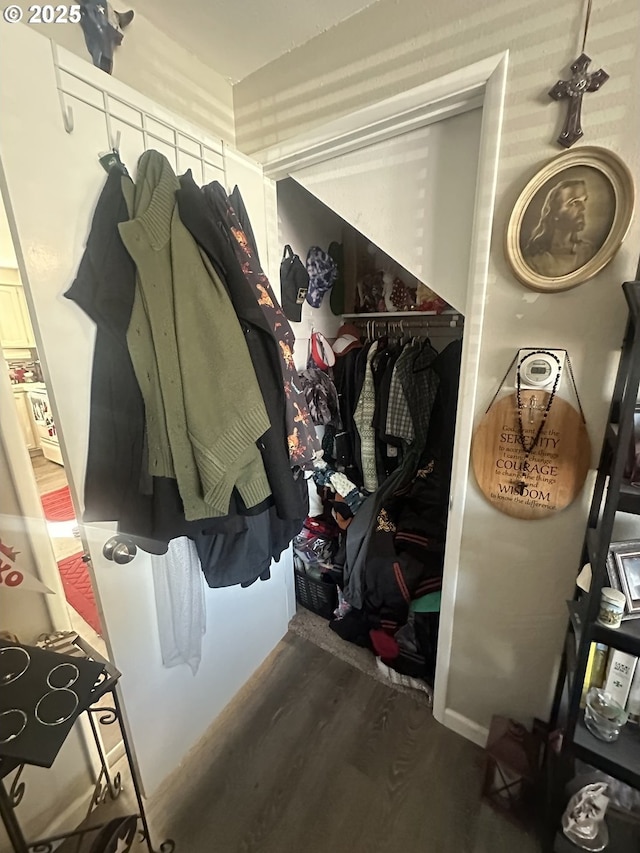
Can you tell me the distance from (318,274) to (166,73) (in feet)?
3.05

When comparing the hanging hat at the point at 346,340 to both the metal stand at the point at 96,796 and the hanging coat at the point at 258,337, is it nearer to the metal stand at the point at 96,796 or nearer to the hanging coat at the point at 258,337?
the hanging coat at the point at 258,337

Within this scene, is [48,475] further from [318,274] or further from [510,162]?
[510,162]

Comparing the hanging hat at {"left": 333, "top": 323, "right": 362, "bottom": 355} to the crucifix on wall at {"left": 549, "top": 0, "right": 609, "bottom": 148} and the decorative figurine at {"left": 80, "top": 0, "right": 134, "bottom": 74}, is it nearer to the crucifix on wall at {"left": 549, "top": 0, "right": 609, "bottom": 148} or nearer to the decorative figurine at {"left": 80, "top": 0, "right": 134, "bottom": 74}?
the crucifix on wall at {"left": 549, "top": 0, "right": 609, "bottom": 148}

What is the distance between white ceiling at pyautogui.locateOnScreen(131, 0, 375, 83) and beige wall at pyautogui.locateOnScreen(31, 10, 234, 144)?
3 centimetres

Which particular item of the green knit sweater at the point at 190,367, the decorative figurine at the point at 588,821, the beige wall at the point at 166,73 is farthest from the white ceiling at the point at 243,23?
the decorative figurine at the point at 588,821

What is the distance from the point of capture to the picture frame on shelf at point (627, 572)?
806mm

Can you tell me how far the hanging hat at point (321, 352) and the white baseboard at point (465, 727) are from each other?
5.09ft

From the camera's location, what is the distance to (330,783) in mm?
1177

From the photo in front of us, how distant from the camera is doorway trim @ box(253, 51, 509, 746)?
84 centimetres

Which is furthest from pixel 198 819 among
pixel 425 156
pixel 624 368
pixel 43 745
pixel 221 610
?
pixel 425 156

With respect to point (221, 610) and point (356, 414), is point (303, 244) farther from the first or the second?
point (221, 610)

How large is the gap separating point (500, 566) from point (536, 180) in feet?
3.40

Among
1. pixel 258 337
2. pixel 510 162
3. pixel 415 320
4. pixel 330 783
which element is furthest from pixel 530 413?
pixel 330 783

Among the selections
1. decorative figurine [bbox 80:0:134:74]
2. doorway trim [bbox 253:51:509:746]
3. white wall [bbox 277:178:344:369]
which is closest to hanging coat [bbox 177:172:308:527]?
decorative figurine [bbox 80:0:134:74]
